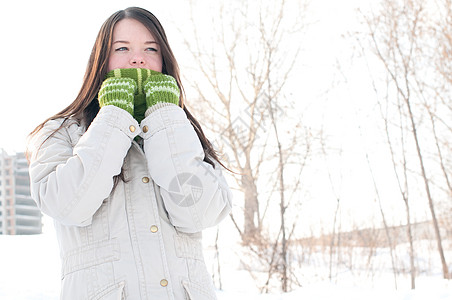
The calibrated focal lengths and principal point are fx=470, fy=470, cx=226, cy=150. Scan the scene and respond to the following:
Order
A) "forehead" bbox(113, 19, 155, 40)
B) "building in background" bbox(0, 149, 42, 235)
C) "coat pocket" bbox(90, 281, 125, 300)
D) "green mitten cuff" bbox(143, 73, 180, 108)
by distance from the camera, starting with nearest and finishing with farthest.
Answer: "coat pocket" bbox(90, 281, 125, 300)
"green mitten cuff" bbox(143, 73, 180, 108)
"forehead" bbox(113, 19, 155, 40)
"building in background" bbox(0, 149, 42, 235)

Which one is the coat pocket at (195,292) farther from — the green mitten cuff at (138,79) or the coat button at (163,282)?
the green mitten cuff at (138,79)

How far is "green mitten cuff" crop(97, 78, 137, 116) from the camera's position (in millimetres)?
1261

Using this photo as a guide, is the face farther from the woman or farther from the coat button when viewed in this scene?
the coat button

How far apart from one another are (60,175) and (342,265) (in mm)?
4069

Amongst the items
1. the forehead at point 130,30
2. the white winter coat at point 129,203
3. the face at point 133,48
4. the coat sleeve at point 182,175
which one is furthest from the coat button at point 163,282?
the forehead at point 130,30

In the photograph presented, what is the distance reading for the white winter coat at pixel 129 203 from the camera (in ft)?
3.59

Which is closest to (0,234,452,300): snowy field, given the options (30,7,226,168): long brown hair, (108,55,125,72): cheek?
(30,7,226,168): long brown hair

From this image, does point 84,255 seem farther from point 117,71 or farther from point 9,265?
point 9,265

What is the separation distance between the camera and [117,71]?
4.43 ft

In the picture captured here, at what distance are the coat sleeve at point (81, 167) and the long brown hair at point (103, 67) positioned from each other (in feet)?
0.54

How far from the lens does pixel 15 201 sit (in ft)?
20.2

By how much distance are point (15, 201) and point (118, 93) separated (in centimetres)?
554

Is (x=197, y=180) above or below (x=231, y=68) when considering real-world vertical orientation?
below

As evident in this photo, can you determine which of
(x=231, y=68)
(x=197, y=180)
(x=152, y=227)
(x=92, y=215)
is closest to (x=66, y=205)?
(x=92, y=215)
